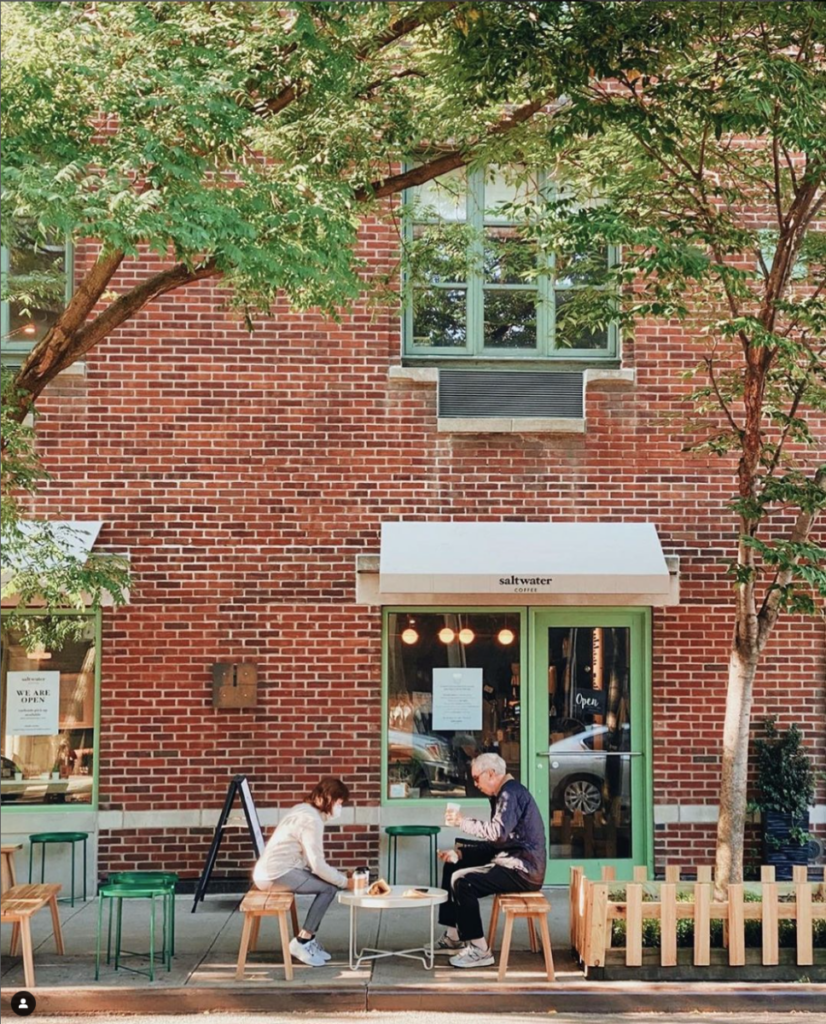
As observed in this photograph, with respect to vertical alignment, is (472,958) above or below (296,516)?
below

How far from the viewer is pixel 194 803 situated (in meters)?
12.0

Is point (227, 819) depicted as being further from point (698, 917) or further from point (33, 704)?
point (698, 917)

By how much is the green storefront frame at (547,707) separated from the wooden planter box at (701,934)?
3119 mm

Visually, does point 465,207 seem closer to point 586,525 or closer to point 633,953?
point 586,525

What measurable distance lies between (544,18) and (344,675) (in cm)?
606

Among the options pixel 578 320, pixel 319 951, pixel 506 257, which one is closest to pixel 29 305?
pixel 506 257

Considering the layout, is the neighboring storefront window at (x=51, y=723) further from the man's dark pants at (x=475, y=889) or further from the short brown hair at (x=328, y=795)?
the man's dark pants at (x=475, y=889)

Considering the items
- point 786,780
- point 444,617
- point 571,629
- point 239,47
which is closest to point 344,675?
point 444,617

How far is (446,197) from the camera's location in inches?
502

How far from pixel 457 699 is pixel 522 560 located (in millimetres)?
1500

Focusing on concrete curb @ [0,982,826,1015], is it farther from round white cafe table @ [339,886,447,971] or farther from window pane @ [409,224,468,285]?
window pane @ [409,224,468,285]

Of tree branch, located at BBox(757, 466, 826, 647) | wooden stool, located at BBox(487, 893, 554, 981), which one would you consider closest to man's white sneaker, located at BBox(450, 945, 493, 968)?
wooden stool, located at BBox(487, 893, 554, 981)

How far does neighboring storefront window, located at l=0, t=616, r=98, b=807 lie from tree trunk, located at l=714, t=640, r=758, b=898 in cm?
563

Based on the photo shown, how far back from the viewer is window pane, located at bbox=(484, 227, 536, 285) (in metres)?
11.2
